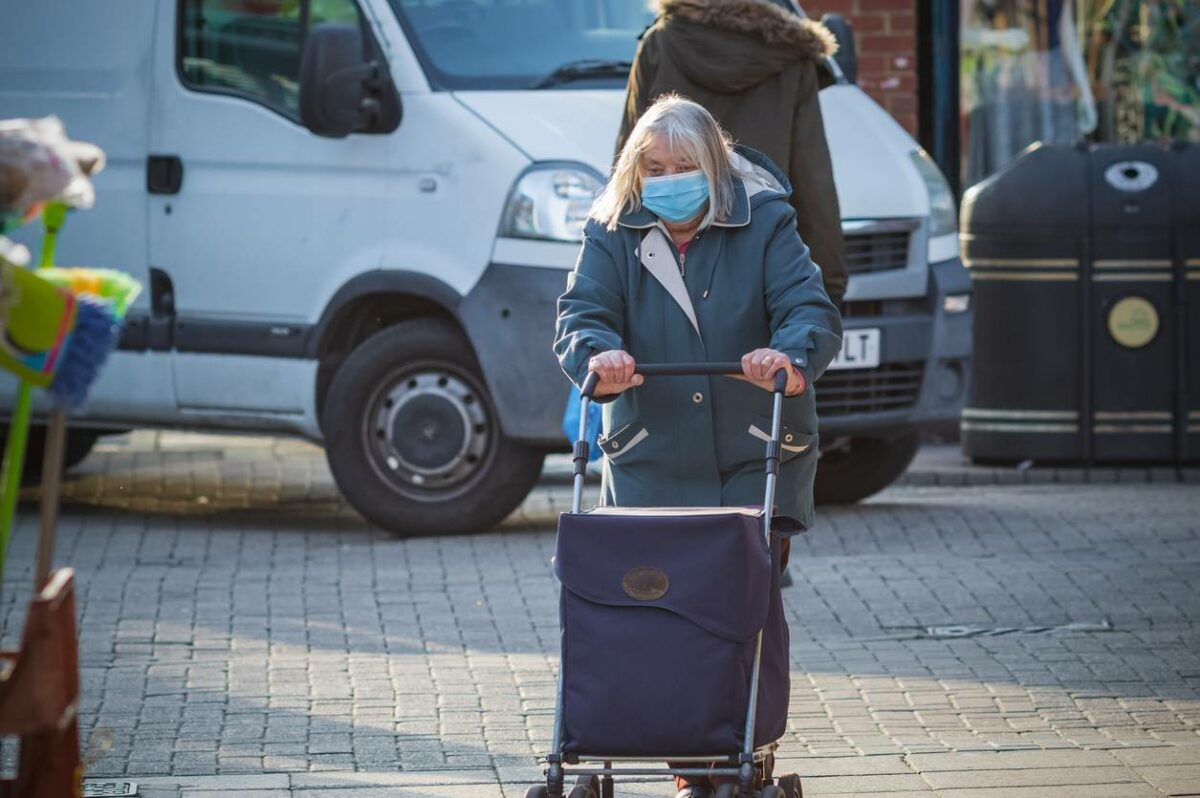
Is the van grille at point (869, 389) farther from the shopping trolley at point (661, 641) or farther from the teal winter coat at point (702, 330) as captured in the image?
the shopping trolley at point (661, 641)

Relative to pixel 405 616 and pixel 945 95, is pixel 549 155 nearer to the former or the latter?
pixel 405 616

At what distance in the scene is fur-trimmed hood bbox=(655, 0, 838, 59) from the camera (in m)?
7.50

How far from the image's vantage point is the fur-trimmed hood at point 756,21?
24.6 ft

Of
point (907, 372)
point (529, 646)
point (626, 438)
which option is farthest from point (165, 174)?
point (626, 438)

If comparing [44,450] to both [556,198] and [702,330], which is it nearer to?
[556,198]

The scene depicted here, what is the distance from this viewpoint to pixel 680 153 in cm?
494

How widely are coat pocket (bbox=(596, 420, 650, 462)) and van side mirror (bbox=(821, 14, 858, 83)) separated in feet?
15.9

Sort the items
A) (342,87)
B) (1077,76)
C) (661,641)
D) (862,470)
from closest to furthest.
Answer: (661,641)
(342,87)
(862,470)
(1077,76)

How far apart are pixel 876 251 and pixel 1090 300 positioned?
2192 millimetres

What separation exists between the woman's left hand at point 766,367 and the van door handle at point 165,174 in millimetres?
5435

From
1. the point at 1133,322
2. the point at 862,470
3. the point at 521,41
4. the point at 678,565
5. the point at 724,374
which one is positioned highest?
the point at 521,41

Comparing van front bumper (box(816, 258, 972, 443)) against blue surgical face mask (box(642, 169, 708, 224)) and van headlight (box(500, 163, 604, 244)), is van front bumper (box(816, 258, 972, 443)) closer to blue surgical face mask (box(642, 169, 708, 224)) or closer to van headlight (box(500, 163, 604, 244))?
van headlight (box(500, 163, 604, 244))

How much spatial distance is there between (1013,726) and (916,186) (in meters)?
3.87

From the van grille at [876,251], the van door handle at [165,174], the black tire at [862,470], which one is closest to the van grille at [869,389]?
the van grille at [876,251]
